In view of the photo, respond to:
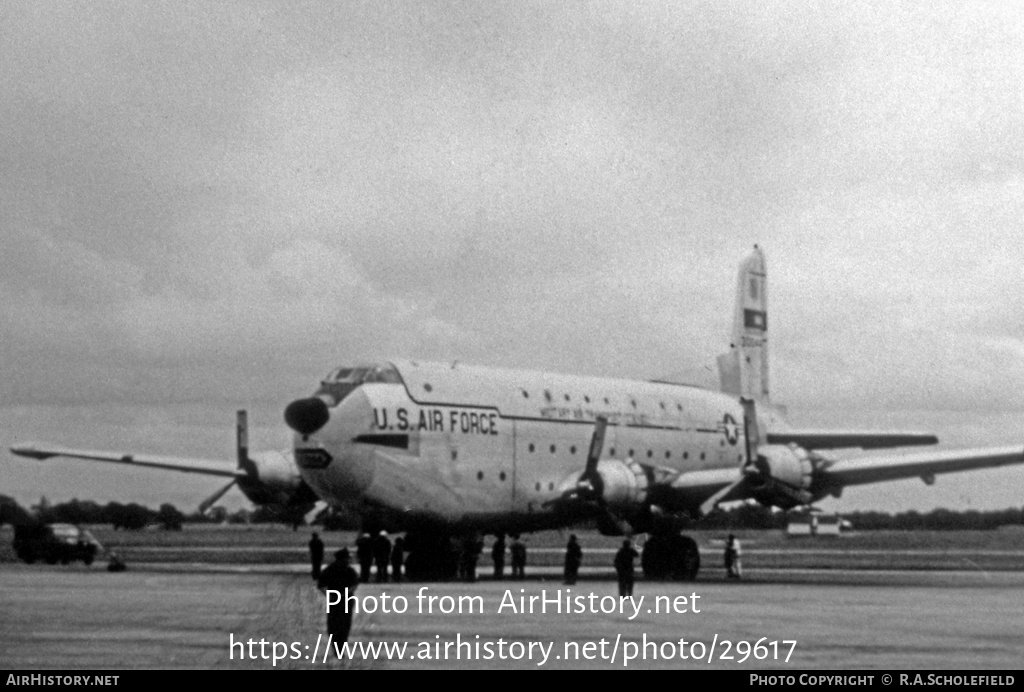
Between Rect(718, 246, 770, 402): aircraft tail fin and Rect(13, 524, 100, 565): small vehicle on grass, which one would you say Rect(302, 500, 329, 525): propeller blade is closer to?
Rect(13, 524, 100, 565): small vehicle on grass

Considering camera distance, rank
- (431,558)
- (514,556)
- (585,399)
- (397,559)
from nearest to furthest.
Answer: (397,559) < (431,558) < (514,556) < (585,399)

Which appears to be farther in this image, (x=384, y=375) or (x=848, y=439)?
(x=848, y=439)

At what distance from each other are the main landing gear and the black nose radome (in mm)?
9159

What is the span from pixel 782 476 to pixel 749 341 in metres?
12.8

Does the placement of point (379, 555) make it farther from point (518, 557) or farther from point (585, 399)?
point (585, 399)

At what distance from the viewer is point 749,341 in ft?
145

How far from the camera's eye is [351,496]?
100 feet

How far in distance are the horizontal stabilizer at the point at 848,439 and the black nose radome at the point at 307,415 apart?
15.1 meters

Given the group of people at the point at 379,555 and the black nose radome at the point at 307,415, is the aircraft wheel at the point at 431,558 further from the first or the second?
the black nose radome at the point at 307,415

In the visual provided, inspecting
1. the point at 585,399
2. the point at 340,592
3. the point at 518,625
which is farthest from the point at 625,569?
the point at 340,592

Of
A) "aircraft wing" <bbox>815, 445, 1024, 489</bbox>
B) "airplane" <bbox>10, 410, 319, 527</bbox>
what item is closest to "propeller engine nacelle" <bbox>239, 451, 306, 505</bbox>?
"airplane" <bbox>10, 410, 319, 527</bbox>

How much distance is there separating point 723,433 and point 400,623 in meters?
20.6
